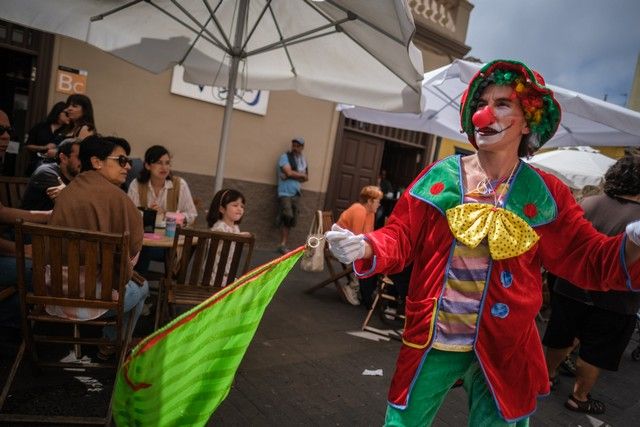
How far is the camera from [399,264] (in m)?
1.65

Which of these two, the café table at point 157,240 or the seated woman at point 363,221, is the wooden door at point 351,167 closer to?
the seated woman at point 363,221

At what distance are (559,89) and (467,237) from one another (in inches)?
115

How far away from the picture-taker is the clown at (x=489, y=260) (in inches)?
62.6

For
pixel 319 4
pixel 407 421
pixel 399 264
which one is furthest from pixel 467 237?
pixel 319 4

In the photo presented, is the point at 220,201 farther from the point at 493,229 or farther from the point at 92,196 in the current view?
the point at 493,229

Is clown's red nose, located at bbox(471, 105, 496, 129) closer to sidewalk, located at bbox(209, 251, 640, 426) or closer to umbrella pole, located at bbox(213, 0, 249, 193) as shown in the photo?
sidewalk, located at bbox(209, 251, 640, 426)

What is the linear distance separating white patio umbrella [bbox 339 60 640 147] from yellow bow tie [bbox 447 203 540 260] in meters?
1.23

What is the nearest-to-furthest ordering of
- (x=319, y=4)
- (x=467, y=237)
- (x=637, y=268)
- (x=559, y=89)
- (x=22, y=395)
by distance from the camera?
(x=637, y=268) → (x=467, y=237) → (x=22, y=395) → (x=319, y=4) → (x=559, y=89)

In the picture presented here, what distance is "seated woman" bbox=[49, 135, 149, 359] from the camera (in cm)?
249

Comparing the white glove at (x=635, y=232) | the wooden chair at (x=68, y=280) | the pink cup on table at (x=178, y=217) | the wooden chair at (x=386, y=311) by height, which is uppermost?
the white glove at (x=635, y=232)

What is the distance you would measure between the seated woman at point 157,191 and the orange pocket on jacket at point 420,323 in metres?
2.90

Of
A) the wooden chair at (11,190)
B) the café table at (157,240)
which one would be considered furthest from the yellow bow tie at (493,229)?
the wooden chair at (11,190)

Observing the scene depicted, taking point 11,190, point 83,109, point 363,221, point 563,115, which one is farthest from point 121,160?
point 563,115

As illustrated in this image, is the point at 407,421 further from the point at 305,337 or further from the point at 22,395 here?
the point at 305,337
